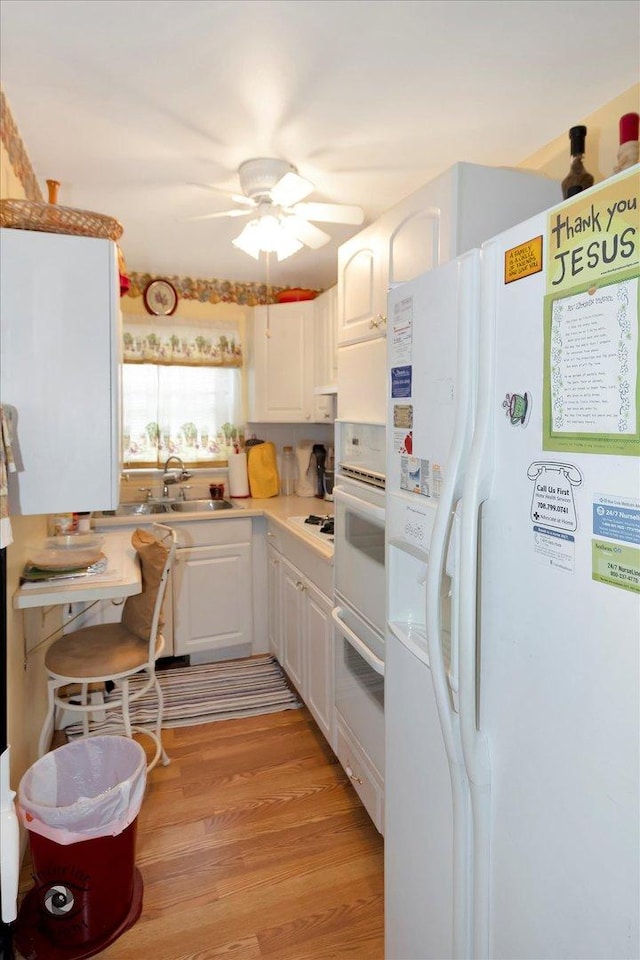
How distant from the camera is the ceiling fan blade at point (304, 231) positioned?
2.20m

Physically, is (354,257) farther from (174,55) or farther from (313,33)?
(174,55)

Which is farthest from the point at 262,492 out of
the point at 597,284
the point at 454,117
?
the point at 597,284

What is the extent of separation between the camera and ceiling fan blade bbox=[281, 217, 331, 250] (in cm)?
220

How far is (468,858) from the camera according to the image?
0.98 metres

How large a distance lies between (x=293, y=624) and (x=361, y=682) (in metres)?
1.00

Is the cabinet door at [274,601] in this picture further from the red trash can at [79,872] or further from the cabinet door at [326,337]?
the red trash can at [79,872]

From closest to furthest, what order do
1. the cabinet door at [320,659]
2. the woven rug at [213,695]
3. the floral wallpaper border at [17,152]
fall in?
1. the floral wallpaper border at [17,152]
2. the cabinet door at [320,659]
3. the woven rug at [213,695]

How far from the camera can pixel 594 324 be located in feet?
2.25

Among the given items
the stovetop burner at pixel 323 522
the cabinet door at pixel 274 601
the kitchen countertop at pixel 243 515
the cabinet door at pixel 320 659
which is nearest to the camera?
the cabinet door at pixel 320 659

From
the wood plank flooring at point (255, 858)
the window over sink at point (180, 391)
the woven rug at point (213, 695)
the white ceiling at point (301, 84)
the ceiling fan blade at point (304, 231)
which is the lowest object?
the wood plank flooring at point (255, 858)

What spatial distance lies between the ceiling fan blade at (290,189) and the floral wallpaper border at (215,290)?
179cm

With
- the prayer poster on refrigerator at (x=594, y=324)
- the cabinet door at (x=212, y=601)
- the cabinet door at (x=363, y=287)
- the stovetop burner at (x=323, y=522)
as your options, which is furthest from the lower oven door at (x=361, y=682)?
the cabinet door at (x=212, y=601)

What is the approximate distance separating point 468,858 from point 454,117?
6.78 ft

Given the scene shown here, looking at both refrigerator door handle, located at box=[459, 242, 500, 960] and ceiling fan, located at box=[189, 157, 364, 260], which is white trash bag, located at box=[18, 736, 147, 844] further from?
ceiling fan, located at box=[189, 157, 364, 260]
